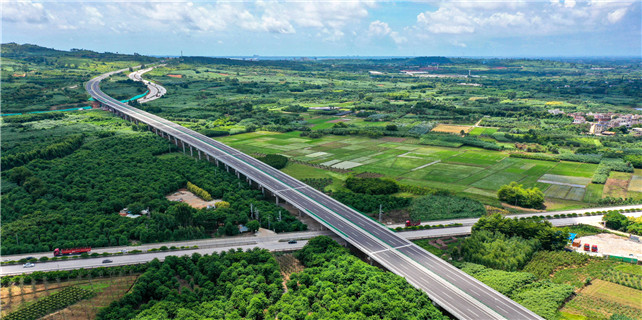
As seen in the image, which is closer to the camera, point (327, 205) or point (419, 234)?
point (419, 234)

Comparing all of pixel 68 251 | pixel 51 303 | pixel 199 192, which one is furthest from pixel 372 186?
pixel 51 303

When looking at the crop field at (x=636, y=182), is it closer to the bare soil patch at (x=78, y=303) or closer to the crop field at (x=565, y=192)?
the crop field at (x=565, y=192)

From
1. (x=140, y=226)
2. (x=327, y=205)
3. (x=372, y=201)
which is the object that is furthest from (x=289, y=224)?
(x=140, y=226)

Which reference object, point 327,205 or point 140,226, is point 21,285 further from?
point 327,205

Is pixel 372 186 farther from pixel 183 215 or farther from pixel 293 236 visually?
pixel 183 215

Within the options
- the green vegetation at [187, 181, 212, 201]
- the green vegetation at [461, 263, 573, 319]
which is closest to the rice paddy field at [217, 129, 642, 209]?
the green vegetation at [187, 181, 212, 201]
